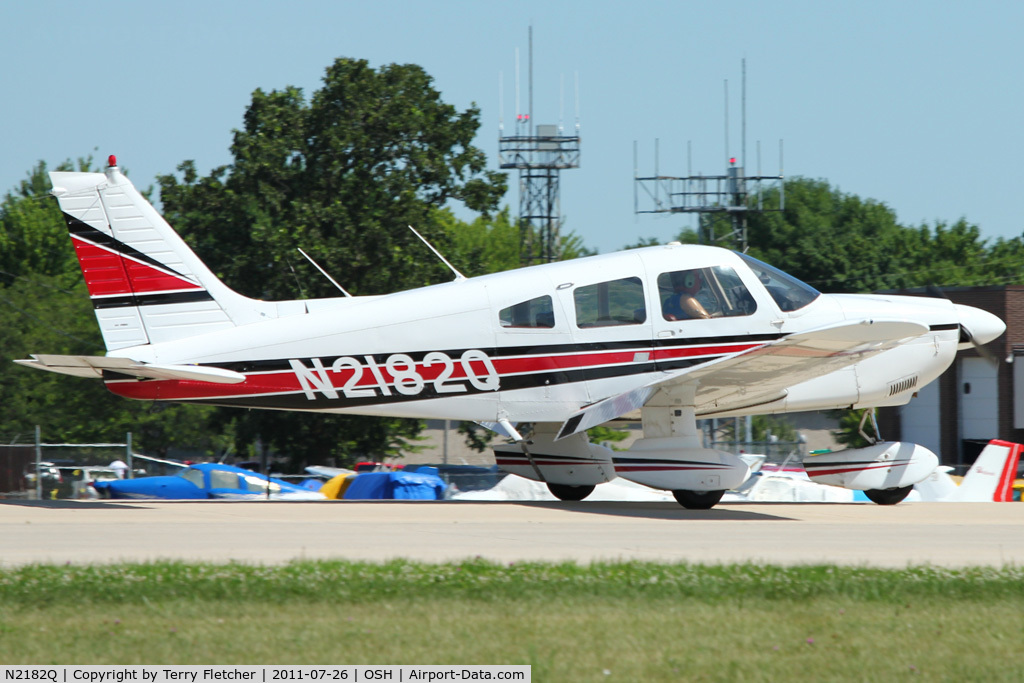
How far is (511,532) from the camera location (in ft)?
32.0

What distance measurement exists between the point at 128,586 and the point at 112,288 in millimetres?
5831

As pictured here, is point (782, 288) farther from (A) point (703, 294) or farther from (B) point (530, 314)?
(B) point (530, 314)

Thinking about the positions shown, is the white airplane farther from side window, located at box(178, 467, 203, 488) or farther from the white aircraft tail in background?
side window, located at box(178, 467, 203, 488)

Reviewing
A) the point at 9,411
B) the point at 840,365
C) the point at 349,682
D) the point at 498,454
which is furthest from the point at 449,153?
the point at 349,682

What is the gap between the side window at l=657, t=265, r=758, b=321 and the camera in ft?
39.4

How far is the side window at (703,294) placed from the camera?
39.4 feet

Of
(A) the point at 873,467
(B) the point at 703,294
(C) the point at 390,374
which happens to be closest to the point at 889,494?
(A) the point at 873,467

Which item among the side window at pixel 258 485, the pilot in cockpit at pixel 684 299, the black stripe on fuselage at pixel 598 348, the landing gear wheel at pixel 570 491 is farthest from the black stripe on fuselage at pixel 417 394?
the side window at pixel 258 485

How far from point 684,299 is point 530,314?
1720 millimetres

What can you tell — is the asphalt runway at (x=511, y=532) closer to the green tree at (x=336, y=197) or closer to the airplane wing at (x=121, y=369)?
the airplane wing at (x=121, y=369)

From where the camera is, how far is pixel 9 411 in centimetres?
3459

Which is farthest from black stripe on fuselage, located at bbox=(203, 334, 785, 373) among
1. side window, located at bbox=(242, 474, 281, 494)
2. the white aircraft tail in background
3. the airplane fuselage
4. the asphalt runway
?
side window, located at bbox=(242, 474, 281, 494)

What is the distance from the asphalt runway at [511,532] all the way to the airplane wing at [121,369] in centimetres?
141

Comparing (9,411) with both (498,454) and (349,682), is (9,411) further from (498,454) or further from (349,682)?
(349,682)
